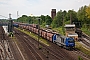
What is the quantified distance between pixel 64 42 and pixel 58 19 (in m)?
67.8

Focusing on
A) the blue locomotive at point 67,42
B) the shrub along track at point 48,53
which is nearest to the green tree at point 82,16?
the shrub along track at point 48,53

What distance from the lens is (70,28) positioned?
232ft

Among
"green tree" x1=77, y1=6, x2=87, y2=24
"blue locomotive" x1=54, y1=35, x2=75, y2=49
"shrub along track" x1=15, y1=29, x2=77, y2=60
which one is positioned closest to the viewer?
"shrub along track" x1=15, y1=29, x2=77, y2=60

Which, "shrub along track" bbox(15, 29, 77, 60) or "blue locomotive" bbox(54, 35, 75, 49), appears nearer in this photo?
"shrub along track" bbox(15, 29, 77, 60)

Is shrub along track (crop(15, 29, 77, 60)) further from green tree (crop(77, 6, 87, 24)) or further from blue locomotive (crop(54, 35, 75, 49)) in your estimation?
green tree (crop(77, 6, 87, 24))

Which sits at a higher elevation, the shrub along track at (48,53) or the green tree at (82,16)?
the green tree at (82,16)

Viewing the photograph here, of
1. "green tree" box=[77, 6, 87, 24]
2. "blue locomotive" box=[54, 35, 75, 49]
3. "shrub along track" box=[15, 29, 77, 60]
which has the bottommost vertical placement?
"shrub along track" box=[15, 29, 77, 60]

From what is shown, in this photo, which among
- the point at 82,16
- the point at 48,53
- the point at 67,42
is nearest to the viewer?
the point at 48,53

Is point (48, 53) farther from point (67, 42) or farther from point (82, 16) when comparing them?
point (82, 16)

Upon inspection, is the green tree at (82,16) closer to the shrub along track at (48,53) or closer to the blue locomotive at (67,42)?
the shrub along track at (48,53)

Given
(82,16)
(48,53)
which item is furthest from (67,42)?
(82,16)

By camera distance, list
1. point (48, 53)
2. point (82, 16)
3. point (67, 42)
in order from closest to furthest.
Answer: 1. point (48, 53)
2. point (67, 42)
3. point (82, 16)

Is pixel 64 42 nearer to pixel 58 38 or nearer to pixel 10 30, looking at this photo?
pixel 58 38

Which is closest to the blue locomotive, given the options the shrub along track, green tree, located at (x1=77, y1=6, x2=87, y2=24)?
the shrub along track
